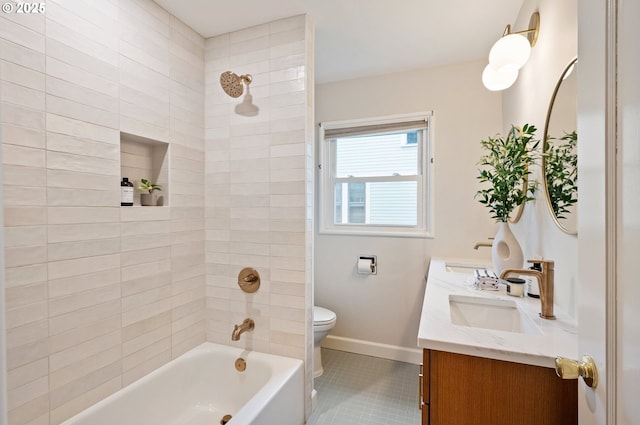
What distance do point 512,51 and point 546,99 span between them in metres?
0.28

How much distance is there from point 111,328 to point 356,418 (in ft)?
4.79

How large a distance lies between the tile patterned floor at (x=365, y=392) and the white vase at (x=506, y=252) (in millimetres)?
1072

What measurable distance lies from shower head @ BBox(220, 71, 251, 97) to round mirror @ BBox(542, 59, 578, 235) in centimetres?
155

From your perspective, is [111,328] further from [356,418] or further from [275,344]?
[356,418]

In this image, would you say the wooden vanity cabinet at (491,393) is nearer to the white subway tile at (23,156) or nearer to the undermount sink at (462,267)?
the undermount sink at (462,267)

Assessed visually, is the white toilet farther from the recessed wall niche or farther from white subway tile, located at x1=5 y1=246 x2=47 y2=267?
white subway tile, located at x1=5 y1=246 x2=47 y2=267

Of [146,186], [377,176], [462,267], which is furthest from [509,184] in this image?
[146,186]

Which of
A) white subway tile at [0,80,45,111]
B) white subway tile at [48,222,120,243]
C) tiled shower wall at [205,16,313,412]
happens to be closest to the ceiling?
tiled shower wall at [205,16,313,412]

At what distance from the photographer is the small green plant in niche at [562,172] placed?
113cm

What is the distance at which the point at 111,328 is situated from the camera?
4.62 feet

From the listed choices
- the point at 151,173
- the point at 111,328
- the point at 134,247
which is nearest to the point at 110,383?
the point at 111,328

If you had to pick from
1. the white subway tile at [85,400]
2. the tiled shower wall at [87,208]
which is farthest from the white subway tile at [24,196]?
the white subway tile at [85,400]

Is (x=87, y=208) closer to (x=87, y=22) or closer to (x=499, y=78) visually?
(x=87, y=22)

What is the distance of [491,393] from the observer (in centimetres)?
95
